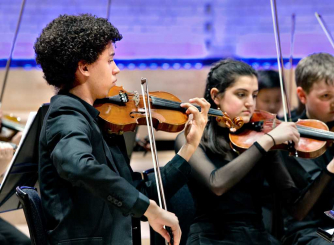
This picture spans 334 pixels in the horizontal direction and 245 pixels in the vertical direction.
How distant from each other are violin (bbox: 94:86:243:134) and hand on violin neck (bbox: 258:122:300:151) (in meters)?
0.23

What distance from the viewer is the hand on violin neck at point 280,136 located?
1756 mm

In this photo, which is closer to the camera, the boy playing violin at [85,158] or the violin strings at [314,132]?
the boy playing violin at [85,158]

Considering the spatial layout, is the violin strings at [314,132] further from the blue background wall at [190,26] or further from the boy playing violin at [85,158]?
the blue background wall at [190,26]

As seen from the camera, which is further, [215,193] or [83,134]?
[215,193]

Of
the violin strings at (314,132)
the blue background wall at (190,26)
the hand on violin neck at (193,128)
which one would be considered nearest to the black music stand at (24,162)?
the hand on violin neck at (193,128)

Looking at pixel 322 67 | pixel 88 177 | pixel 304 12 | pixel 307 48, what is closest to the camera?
pixel 88 177

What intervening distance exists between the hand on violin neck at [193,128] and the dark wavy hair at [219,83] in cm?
25

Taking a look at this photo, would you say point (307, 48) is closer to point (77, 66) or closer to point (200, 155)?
point (200, 155)

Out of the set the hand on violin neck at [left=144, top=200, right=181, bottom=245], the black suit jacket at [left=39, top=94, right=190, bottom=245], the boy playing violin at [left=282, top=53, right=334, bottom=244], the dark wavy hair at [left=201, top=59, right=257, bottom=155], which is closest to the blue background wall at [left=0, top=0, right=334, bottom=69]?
the boy playing violin at [left=282, top=53, right=334, bottom=244]

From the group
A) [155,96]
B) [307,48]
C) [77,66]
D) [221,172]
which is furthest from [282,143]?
[307,48]

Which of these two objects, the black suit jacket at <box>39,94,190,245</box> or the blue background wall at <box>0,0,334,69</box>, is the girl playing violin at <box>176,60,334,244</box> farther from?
the blue background wall at <box>0,0,334,69</box>

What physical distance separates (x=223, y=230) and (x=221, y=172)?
9.7 inches

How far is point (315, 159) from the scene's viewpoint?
207 cm

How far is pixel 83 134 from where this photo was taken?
46.4 inches
